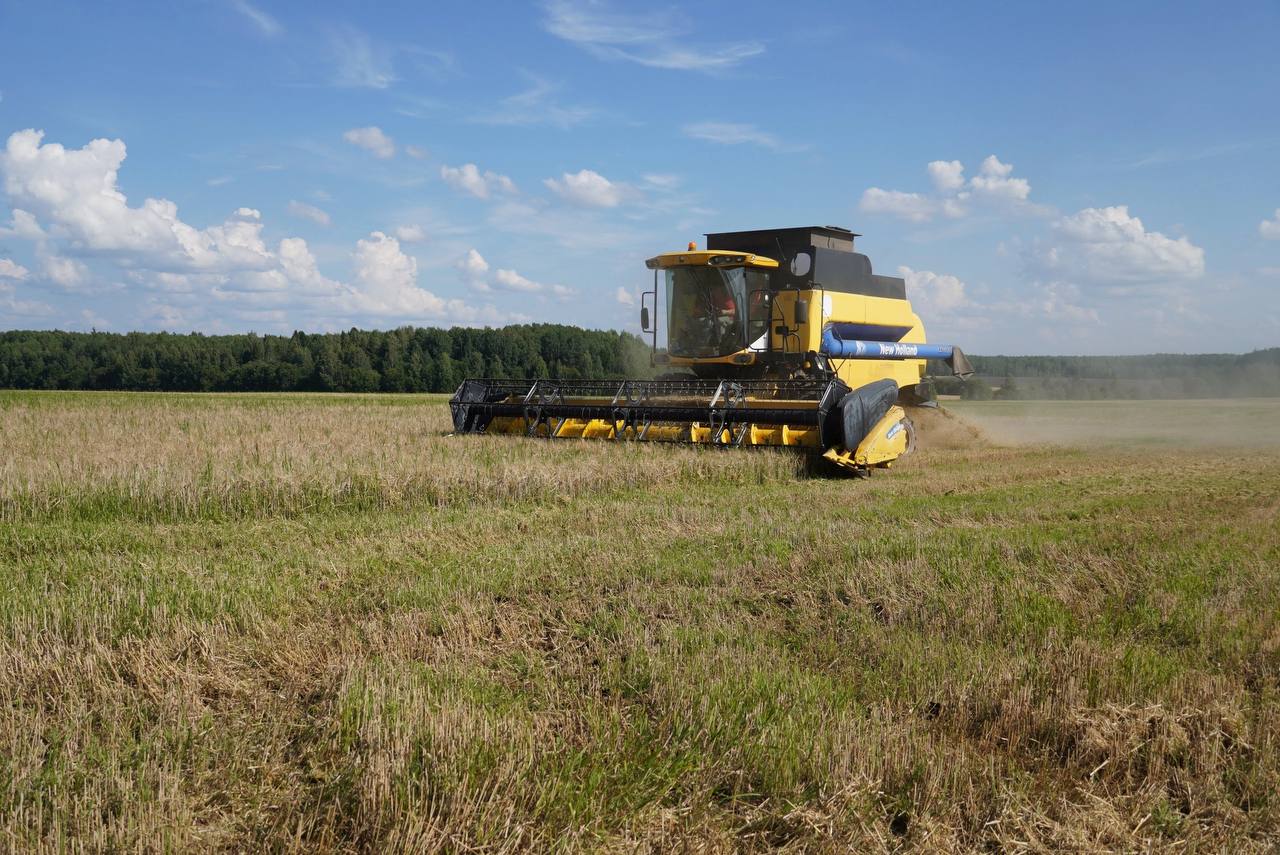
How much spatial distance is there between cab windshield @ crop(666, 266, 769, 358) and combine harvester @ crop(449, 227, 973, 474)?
0.6 inches

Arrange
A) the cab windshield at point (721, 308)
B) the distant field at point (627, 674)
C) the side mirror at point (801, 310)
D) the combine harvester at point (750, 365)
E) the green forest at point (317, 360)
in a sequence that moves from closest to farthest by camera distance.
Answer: the distant field at point (627, 674) < the combine harvester at point (750, 365) < the side mirror at point (801, 310) < the cab windshield at point (721, 308) < the green forest at point (317, 360)

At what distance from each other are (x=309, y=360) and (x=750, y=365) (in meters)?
47.3

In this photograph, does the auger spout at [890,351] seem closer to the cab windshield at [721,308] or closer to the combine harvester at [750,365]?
the combine harvester at [750,365]

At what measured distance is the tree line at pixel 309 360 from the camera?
5384 centimetres

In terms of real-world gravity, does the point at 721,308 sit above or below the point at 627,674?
above

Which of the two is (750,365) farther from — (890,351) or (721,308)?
(890,351)

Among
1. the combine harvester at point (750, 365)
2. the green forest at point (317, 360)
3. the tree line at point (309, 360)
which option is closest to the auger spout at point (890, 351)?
the combine harvester at point (750, 365)

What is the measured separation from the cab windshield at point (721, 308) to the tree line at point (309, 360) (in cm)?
3626

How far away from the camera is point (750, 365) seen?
1416cm

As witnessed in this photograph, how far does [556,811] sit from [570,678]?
1253mm

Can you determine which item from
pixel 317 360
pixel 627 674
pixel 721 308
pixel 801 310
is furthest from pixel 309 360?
pixel 627 674

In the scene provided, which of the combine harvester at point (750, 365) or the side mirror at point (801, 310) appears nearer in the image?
the combine harvester at point (750, 365)

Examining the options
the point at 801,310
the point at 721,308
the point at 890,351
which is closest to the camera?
the point at 801,310

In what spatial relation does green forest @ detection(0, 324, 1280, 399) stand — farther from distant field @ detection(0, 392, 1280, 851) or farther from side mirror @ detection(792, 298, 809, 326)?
distant field @ detection(0, 392, 1280, 851)
